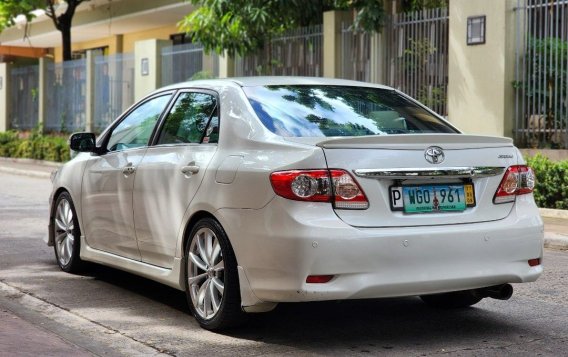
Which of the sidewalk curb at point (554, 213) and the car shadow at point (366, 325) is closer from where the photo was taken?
the car shadow at point (366, 325)

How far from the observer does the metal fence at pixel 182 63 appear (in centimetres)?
2392

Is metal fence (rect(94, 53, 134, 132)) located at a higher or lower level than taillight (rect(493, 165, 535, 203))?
higher

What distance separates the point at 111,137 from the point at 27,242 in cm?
324

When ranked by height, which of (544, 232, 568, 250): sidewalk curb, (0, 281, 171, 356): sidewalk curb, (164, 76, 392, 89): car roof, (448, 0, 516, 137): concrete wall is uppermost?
(448, 0, 516, 137): concrete wall

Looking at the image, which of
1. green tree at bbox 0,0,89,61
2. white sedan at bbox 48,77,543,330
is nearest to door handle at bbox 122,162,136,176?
white sedan at bbox 48,77,543,330

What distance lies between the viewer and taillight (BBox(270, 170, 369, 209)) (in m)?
5.38

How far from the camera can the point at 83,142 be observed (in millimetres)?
7777

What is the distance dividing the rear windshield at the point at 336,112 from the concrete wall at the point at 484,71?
8872 mm

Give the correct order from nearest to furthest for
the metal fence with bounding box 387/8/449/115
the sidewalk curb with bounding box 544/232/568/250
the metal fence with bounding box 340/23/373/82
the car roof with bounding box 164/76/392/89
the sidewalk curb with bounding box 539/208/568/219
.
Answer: the car roof with bounding box 164/76/392/89
the sidewalk curb with bounding box 544/232/568/250
the sidewalk curb with bounding box 539/208/568/219
the metal fence with bounding box 387/8/449/115
the metal fence with bounding box 340/23/373/82

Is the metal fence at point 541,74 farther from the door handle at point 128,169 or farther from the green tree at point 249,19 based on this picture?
the door handle at point 128,169

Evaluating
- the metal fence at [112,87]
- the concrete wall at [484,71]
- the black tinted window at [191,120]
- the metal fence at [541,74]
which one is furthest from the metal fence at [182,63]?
the black tinted window at [191,120]

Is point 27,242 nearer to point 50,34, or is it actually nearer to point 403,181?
point 403,181

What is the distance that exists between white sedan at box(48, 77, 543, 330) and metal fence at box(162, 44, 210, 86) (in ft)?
54.7

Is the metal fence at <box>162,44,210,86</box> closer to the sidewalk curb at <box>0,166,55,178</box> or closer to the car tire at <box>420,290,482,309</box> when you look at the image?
the sidewalk curb at <box>0,166,55,178</box>
